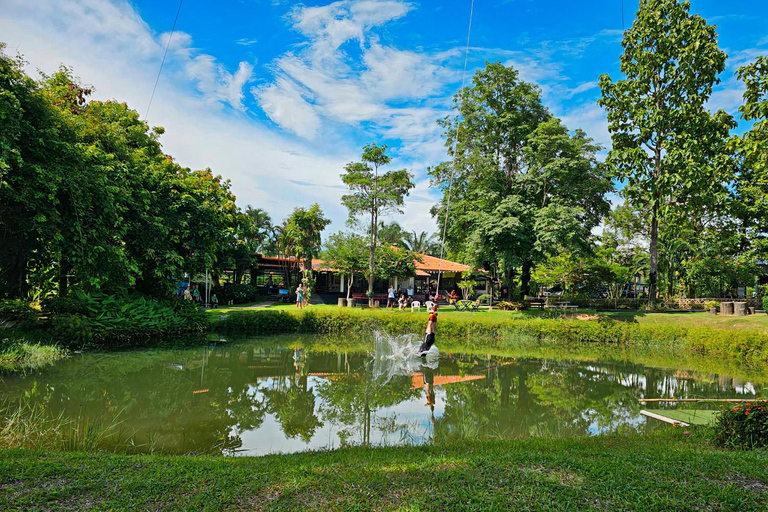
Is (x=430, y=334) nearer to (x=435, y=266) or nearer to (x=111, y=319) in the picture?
(x=111, y=319)

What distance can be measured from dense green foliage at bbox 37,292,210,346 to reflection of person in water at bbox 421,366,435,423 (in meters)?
9.38

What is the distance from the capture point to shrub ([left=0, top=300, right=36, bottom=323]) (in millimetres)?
12312

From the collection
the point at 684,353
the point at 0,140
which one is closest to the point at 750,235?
the point at 684,353

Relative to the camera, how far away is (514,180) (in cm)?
2175

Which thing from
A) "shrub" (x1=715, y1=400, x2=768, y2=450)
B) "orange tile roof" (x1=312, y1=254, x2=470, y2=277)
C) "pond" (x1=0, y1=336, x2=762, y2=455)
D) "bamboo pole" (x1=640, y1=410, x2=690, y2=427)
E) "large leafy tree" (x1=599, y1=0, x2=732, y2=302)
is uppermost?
"large leafy tree" (x1=599, y1=0, x2=732, y2=302)

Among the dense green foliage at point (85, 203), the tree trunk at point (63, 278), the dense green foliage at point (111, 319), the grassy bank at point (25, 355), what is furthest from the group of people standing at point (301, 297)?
the grassy bank at point (25, 355)

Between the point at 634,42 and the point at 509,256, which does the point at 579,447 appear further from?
the point at 634,42

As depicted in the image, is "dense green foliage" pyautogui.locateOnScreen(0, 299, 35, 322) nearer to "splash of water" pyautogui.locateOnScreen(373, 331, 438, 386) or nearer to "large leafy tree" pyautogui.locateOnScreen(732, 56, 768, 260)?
"splash of water" pyautogui.locateOnScreen(373, 331, 438, 386)

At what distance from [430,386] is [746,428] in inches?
244

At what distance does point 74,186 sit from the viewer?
1134cm

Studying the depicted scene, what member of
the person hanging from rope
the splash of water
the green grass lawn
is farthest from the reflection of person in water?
the green grass lawn

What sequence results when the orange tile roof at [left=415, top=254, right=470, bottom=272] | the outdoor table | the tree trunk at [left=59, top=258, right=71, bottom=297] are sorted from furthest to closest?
the orange tile roof at [left=415, top=254, right=470, bottom=272] → the outdoor table → the tree trunk at [left=59, top=258, right=71, bottom=297]

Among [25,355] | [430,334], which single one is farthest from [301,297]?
[25,355]

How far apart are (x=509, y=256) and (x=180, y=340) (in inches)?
562
